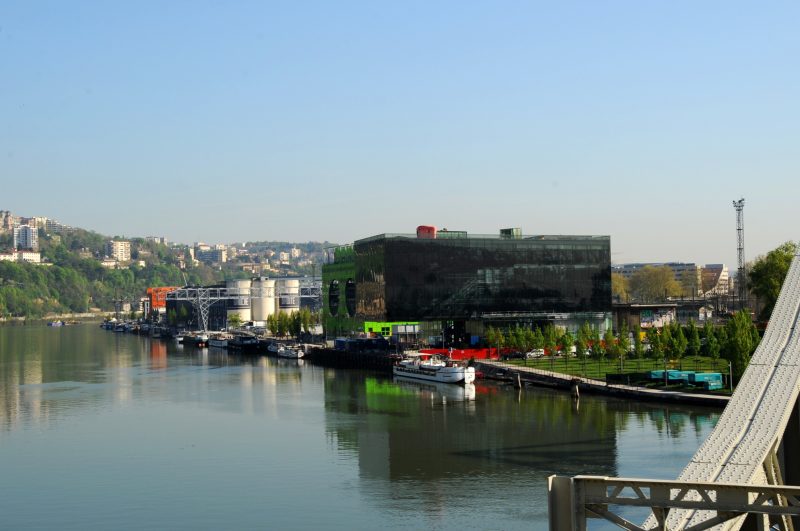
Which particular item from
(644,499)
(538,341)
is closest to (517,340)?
(538,341)

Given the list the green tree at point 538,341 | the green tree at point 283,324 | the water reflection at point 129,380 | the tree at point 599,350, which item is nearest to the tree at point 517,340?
the green tree at point 538,341

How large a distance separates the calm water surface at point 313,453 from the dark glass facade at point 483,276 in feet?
96.0

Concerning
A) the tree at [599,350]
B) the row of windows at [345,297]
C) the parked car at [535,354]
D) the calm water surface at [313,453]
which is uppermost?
the row of windows at [345,297]

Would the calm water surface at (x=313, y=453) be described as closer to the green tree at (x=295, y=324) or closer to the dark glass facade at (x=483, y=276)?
the dark glass facade at (x=483, y=276)

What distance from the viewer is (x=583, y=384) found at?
283 ft

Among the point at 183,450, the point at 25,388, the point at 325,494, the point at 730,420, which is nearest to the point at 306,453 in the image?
the point at 183,450

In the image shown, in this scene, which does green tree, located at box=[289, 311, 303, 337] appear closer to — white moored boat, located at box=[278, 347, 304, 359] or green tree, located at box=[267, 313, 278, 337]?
green tree, located at box=[267, 313, 278, 337]

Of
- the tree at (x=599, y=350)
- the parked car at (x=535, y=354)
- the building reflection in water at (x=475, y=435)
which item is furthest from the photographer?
the parked car at (x=535, y=354)

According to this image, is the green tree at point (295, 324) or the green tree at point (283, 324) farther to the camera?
the green tree at point (283, 324)

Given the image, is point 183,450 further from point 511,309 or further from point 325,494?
point 511,309

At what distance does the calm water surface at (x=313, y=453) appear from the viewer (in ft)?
151

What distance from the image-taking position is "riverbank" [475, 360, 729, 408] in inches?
2940

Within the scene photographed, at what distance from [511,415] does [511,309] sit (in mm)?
58723

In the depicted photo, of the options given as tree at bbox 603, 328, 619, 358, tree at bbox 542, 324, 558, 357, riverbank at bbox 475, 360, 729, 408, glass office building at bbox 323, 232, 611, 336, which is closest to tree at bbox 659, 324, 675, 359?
tree at bbox 603, 328, 619, 358
